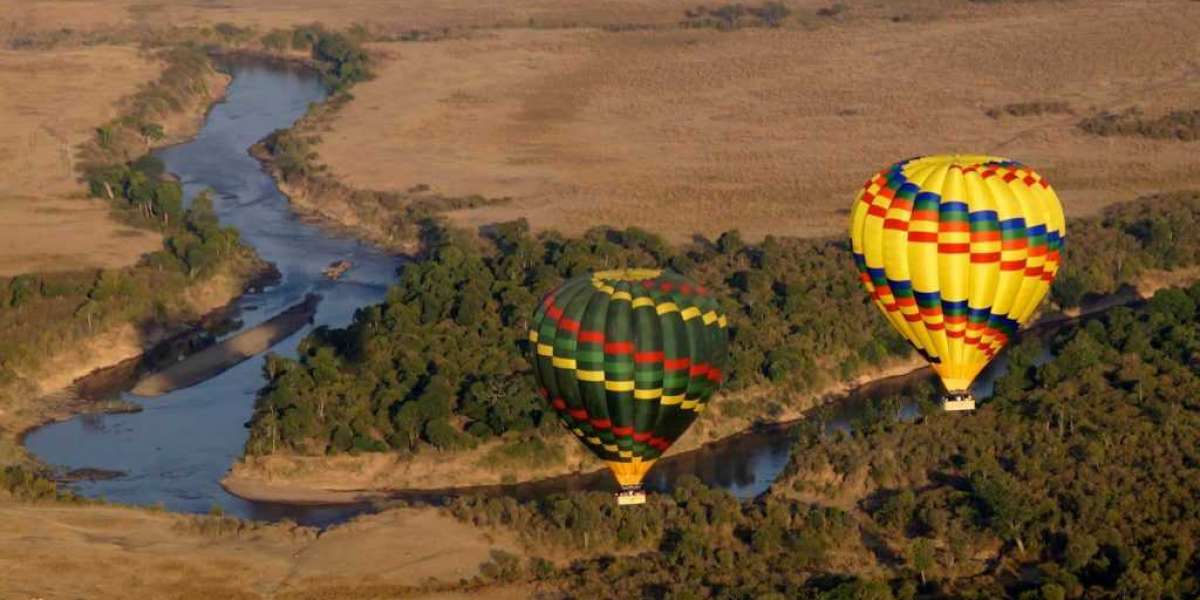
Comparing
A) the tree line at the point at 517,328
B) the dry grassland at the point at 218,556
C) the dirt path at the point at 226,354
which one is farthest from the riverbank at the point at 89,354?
the dry grassland at the point at 218,556

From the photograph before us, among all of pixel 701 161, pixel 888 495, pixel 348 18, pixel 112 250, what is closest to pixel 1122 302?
pixel 888 495

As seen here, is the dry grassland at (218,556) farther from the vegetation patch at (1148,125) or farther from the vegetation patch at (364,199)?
the vegetation patch at (1148,125)

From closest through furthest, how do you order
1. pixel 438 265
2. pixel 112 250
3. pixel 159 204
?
pixel 438 265 → pixel 112 250 → pixel 159 204

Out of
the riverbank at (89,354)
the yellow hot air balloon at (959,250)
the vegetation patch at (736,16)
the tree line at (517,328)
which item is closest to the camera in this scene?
the yellow hot air balloon at (959,250)

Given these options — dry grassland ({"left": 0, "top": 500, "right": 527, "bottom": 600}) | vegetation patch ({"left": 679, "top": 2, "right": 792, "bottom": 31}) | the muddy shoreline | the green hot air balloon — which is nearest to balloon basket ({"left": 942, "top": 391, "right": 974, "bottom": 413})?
the green hot air balloon

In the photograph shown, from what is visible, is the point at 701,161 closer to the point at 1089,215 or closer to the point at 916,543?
the point at 1089,215

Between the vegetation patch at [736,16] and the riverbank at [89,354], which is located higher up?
the riverbank at [89,354]

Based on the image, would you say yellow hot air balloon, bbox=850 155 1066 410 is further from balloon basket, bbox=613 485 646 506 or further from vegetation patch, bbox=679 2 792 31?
vegetation patch, bbox=679 2 792 31
